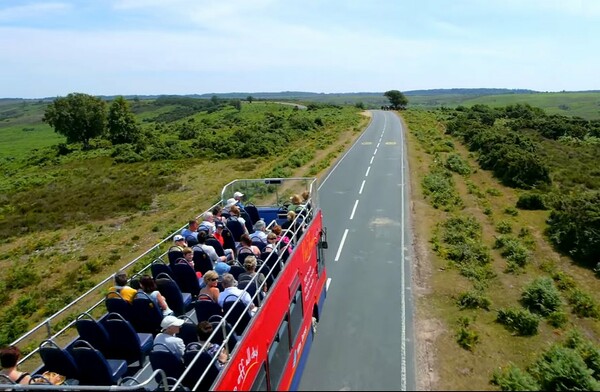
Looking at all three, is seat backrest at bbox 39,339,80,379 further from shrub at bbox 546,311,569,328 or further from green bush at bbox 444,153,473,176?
green bush at bbox 444,153,473,176

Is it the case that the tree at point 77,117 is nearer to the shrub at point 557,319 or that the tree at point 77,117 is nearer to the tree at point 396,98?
the tree at point 396,98

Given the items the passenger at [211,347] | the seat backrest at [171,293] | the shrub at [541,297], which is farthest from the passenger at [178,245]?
the shrub at [541,297]

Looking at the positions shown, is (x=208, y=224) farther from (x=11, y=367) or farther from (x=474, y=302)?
(x=474, y=302)

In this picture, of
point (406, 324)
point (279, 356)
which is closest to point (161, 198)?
point (406, 324)

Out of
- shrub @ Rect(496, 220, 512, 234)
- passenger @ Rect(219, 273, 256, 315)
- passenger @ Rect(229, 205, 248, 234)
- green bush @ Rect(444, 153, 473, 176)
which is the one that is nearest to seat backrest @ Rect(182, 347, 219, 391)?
passenger @ Rect(219, 273, 256, 315)

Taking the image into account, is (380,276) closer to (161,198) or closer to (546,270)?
(546,270)

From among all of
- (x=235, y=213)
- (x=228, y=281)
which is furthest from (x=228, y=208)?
(x=228, y=281)
